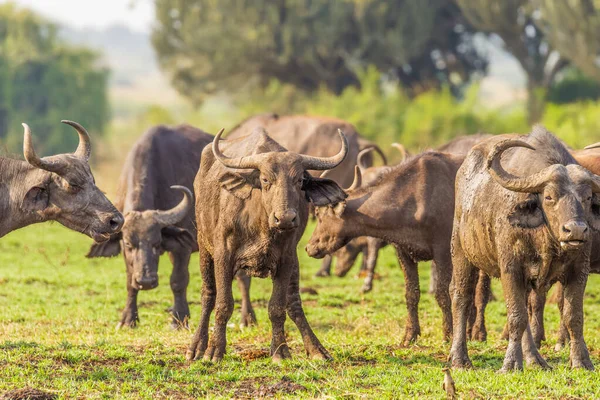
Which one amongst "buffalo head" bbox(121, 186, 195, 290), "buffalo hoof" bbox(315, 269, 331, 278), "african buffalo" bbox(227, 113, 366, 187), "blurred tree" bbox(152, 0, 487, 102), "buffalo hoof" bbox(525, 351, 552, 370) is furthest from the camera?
"blurred tree" bbox(152, 0, 487, 102)

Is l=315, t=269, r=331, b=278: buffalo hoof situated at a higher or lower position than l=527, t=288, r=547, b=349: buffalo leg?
higher

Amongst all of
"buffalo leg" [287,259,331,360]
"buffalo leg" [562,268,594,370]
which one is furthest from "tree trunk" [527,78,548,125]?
"buffalo leg" [562,268,594,370]

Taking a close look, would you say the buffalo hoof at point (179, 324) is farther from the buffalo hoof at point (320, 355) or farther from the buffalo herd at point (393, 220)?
the buffalo hoof at point (320, 355)

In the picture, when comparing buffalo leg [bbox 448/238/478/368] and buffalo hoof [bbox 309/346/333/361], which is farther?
buffalo hoof [bbox 309/346/333/361]

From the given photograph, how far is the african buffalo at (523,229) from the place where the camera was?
807cm

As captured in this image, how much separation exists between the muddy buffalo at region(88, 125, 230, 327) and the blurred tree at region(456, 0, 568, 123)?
913 inches

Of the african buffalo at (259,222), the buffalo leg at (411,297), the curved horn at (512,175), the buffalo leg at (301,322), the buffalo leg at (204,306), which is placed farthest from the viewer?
the buffalo leg at (411,297)

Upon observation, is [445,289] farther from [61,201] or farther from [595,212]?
[61,201]

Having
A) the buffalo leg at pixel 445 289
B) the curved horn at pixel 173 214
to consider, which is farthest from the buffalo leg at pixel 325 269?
the buffalo leg at pixel 445 289

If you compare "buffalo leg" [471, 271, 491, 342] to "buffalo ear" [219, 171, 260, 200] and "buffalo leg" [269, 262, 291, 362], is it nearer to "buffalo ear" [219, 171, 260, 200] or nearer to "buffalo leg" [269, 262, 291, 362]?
"buffalo leg" [269, 262, 291, 362]

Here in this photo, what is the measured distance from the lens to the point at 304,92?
40500mm

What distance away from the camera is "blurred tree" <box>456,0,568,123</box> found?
3494 centimetres

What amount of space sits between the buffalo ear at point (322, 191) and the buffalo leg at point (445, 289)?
1800 millimetres

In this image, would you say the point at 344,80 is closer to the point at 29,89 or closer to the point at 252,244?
the point at 29,89
